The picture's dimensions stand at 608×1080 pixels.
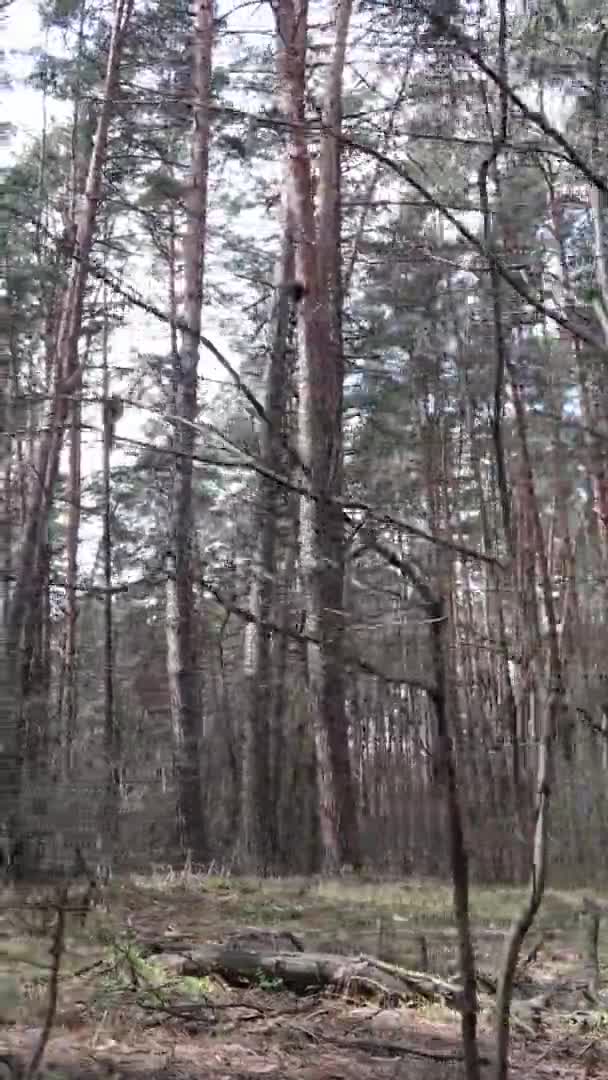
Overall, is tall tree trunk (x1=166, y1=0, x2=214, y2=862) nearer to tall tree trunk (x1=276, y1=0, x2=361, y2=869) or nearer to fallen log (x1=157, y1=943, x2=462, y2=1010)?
tall tree trunk (x1=276, y1=0, x2=361, y2=869)

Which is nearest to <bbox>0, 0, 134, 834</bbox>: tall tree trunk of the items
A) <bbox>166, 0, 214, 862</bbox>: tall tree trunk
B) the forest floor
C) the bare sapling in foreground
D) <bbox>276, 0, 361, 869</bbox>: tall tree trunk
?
the forest floor

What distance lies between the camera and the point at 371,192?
5047mm

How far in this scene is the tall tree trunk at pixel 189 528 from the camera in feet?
14.2

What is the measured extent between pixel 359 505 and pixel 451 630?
35 centimetres

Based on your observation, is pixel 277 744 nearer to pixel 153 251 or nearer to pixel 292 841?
pixel 292 841

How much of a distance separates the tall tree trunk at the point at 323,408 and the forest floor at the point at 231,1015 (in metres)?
0.97

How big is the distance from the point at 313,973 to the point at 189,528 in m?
2.50

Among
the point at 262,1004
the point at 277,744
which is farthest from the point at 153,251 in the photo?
the point at 262,1004

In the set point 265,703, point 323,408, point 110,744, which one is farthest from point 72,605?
point 110,744

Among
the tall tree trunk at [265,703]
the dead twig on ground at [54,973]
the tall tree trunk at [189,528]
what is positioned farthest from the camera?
the tall tree trunk at [265,703]

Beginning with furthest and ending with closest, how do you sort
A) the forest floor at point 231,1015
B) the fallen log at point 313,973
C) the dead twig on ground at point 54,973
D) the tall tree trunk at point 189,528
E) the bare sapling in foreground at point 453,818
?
the tall tree trunk at point 189,528 < the fallen log at point 313,973 < the forest floor at point 231,1015 < the dead twig on ground at point 54,973 < the bare sapling in foreground at point 453,818

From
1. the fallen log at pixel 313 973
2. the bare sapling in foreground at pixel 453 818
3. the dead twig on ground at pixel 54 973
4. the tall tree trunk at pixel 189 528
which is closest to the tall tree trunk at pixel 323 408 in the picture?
the bare sapling in foreground at pixel 453 818

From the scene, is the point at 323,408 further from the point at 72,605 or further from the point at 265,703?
the point at 265,703

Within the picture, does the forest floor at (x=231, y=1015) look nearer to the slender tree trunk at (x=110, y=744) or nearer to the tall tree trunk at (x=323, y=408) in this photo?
the slender tree trunk at (x=110, y=744)
